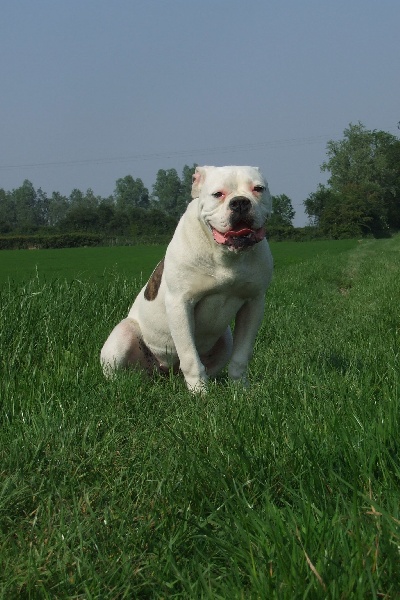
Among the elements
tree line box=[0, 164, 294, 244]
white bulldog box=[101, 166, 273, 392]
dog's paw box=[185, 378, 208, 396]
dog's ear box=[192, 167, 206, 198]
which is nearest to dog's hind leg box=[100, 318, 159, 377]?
white bulldog box=[101, 166, 273, 392]

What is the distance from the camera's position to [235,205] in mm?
4430

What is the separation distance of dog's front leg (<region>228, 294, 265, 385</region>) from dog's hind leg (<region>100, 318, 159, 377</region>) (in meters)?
0.75

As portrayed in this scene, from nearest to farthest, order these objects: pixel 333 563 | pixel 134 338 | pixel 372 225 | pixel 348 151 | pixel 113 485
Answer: pixel 333 563
pixel 113 485
pixel 134 338
pixel 372 225
pixel 348 151

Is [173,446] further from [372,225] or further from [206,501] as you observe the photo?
[372,225]

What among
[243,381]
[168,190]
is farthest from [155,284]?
[168,190]

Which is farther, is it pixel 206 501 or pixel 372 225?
pixel 372 225

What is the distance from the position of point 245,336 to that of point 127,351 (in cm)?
90

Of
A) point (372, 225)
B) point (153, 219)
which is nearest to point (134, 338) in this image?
point (153, 219)

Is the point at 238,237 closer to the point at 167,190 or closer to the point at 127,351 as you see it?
the point at 127,351

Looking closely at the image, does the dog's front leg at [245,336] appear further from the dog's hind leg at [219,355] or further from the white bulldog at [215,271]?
the dog's hind leg at [219,355]

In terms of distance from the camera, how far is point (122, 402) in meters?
4.27

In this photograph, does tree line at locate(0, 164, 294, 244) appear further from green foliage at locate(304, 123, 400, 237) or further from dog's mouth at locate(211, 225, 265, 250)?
dog's mouth at locate(211, 225, 265, 250)

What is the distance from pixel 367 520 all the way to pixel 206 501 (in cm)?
61

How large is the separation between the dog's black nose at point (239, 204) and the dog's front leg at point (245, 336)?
0.71 m
